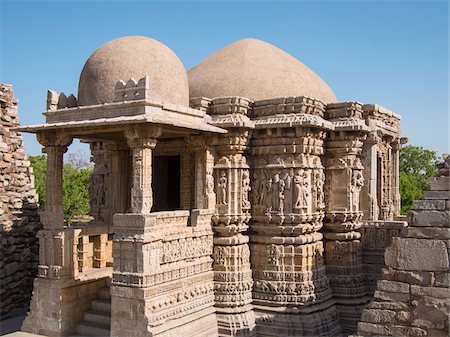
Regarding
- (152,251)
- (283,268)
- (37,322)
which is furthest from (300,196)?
(37,322)

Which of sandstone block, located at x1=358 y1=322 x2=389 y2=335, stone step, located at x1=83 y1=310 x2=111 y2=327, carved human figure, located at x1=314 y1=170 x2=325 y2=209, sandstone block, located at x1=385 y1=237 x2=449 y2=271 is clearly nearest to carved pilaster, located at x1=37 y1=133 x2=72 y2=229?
stone step, located at x1=83 y1=310 x2=111 y2=327

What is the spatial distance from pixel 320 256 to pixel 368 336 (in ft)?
15.2

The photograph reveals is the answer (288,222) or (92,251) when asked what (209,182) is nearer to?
(288,222)

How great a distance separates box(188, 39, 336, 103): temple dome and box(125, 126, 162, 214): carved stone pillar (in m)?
2.81

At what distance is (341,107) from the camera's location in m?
10.2

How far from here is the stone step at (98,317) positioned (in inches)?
346

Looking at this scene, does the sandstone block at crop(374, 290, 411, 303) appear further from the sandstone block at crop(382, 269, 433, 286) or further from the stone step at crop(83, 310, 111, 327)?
the stone step at crop(83, 310, 111, 327)

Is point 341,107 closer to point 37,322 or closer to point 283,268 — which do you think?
point 283,268

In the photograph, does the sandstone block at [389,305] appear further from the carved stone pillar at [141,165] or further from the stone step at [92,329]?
the stone step at [92,329]

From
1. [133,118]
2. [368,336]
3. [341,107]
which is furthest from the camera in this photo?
[341,107]

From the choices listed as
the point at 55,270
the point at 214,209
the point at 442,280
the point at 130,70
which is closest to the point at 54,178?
the point at 55,270

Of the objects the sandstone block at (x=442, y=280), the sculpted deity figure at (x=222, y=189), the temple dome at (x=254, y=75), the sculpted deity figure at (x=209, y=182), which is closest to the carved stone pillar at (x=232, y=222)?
the sculpted deity figure at (x=222, y=189)

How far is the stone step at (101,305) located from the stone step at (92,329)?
0.32m

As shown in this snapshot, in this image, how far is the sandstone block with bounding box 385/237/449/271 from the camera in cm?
510
